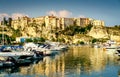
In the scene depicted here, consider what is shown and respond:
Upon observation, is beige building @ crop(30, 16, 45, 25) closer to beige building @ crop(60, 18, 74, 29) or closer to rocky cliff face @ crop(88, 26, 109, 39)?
beige building @ crop(60, 18, 74, 29)

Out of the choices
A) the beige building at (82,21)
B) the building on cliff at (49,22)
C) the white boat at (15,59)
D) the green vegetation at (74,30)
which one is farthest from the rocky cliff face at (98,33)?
the white boat at (15,59)

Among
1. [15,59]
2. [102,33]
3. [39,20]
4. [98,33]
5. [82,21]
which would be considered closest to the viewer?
[15,59]

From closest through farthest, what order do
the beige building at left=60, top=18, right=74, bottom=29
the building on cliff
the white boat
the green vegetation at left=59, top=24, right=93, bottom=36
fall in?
1. the white boat
2. the building on cliff
3. the green vegetation at left=59, top=24, right=93, bottom=36
4. the beige building at left=60, top=18, right=74, bottom=29

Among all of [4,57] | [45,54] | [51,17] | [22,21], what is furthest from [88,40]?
[4,57]

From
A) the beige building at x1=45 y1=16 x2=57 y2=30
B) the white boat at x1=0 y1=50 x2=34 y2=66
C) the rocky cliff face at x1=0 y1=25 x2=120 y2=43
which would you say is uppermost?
the beige building at x1=45 y1=16 x2=57 y2=30

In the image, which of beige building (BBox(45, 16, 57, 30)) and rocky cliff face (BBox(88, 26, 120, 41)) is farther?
rocky cliff face (BBox(88, 26, 120, 41))

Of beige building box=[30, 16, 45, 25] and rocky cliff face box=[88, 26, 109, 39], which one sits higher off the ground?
beige building box=[30, 16, 45, 25]

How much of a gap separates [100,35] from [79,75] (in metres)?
158

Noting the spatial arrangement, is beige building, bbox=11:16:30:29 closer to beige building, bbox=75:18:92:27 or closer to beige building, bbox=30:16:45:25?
beige building, bbox=30:16:45:25

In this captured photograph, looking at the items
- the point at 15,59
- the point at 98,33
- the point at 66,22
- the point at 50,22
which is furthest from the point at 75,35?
the point at 15,59

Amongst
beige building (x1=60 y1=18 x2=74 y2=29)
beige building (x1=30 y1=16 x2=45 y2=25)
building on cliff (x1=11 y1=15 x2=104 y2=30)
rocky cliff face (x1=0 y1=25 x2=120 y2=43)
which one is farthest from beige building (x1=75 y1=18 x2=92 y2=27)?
beige building (x1=30 y1=16 x2=45 y2=25)

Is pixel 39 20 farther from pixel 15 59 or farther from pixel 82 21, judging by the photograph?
pixel 15 59

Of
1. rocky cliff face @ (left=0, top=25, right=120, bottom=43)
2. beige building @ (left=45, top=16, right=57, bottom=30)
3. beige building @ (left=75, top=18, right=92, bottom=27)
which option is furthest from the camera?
beige building @ (left=75, top=18, right=92, bottom=27)

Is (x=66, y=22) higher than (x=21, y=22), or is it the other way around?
(x=66, y=22)
